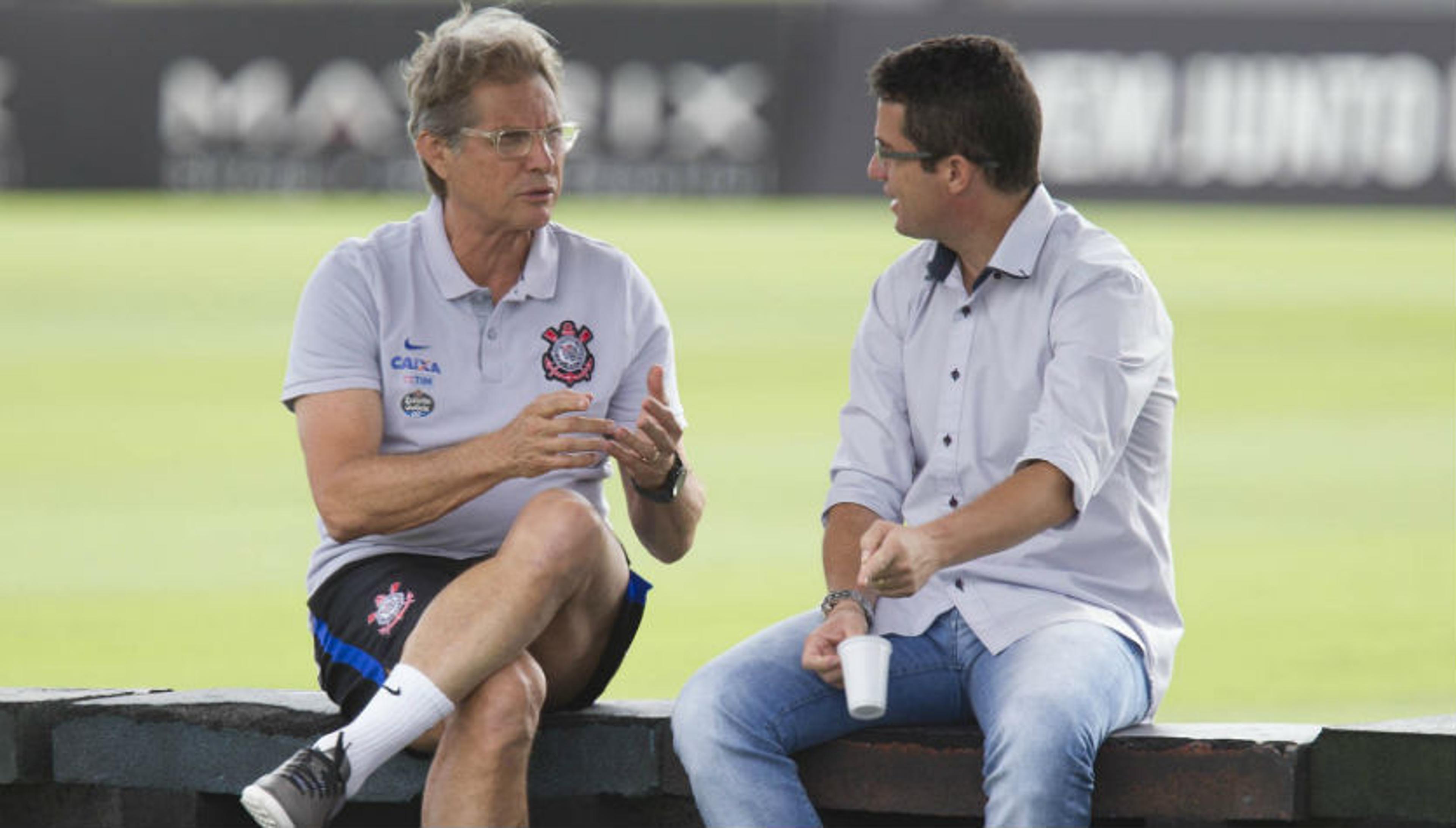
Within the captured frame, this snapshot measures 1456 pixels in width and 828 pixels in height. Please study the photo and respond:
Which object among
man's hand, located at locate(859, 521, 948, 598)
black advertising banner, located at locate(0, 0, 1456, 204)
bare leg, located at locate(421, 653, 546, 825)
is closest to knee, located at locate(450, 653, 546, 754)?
bare leg, located at locate(421, 653, 546, 825)

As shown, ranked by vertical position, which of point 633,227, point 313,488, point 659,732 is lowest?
point 633,227

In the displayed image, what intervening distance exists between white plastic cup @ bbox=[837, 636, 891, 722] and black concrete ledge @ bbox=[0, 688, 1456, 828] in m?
0.25

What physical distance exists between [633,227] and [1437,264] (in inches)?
239

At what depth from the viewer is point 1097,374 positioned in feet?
11.6

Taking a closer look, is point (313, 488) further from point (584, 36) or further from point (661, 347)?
point (584, 36)

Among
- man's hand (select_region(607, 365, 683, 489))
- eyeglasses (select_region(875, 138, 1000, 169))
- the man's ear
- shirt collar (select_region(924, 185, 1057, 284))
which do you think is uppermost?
eyeglasses (select_region(875, 138, 1000, 169))

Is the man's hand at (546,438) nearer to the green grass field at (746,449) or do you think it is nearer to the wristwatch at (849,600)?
the wristwatch at (849,600)

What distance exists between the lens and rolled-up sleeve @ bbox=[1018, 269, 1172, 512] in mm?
3475

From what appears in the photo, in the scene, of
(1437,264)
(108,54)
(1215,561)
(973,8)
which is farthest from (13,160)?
(1215,561)

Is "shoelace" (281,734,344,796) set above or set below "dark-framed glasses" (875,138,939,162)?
below

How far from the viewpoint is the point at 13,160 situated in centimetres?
2231

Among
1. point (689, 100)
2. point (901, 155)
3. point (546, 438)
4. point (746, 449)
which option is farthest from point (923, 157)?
point (689, 100)

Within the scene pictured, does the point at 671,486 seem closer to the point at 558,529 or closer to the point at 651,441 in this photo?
the point at 651,441

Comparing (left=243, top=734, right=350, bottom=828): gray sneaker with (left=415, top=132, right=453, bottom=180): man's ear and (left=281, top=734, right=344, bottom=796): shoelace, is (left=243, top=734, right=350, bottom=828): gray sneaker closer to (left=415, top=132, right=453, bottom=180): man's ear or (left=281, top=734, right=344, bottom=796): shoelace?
(left=281, top=734, right=344, bottom=796): shoelace
